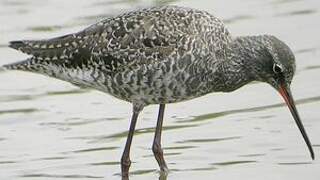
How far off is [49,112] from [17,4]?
3764mm

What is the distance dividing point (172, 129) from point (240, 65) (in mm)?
1528

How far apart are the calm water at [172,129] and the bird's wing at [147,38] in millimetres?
1086

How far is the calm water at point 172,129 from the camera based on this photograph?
468 inches

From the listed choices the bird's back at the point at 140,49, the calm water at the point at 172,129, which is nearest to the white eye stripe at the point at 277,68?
the bird's back at the point at 140,49

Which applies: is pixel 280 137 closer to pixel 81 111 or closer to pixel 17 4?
pixel 81 111

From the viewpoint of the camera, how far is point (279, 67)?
1141 cm

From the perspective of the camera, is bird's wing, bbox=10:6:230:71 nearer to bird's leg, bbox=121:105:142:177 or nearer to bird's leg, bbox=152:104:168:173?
A: bird's leg, bbox=121:105:142:177

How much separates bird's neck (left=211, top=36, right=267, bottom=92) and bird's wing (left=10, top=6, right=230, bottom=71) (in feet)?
0.46

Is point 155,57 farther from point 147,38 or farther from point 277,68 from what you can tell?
point 277,68

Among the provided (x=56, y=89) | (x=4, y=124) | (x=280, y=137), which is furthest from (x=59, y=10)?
(x=280, y=137)

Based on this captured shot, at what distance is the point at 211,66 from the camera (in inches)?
461

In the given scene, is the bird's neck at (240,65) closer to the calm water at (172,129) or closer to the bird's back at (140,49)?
the bird's back at (140,49)

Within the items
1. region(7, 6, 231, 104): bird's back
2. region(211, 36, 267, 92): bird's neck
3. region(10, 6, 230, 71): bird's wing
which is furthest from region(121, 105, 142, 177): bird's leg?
region(211, 36, 267, 92): bird's neck

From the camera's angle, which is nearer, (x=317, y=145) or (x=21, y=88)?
(x=317, y=145)
